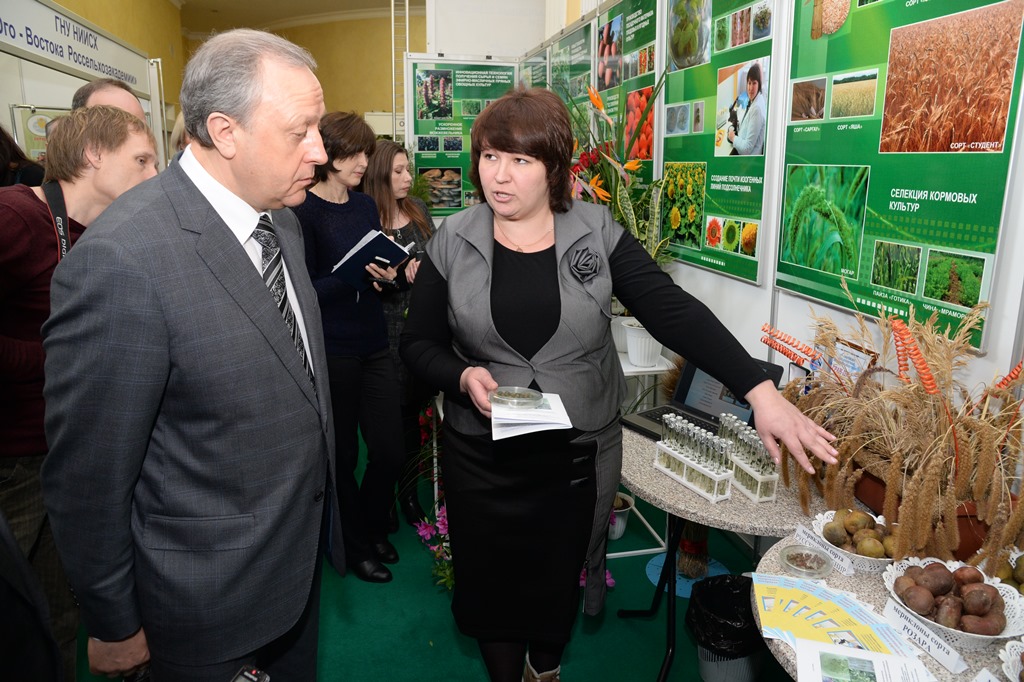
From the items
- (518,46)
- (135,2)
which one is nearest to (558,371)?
(518,46)

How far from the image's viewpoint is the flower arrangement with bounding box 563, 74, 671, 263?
2873mm

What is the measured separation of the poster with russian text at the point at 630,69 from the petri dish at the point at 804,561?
6.87ft

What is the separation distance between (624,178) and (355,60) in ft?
38.3

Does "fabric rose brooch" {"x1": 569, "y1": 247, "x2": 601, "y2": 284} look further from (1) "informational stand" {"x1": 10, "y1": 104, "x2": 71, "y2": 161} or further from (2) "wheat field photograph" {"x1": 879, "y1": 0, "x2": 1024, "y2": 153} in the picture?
(1) "informational stand" {"x1": 10, "y1": 104, "x2": 71, "y2": 161}

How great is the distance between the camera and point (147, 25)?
9.27m

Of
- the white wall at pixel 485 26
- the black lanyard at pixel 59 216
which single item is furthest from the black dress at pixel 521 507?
the white wall at pixel 485 26

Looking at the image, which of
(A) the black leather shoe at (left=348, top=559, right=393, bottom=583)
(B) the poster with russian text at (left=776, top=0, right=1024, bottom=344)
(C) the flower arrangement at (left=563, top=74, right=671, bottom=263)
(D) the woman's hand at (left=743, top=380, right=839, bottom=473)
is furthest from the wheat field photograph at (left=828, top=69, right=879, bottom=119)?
(A) the black leather shoe at (left=348, top=559, right=393, bottom=583)

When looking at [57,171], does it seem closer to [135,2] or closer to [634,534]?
[634,534]

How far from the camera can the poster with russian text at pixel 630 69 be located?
3221mm

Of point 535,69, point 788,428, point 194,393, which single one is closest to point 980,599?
point 788,428

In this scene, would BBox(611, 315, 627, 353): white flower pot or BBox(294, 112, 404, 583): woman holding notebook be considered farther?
BBox(611, 315, 627, 353): white flower pot

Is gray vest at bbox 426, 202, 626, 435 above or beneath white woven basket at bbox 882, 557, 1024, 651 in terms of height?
above

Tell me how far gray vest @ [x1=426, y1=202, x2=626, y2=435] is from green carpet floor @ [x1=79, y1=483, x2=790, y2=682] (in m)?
1.13

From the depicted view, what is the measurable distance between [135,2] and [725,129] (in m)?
8.92
